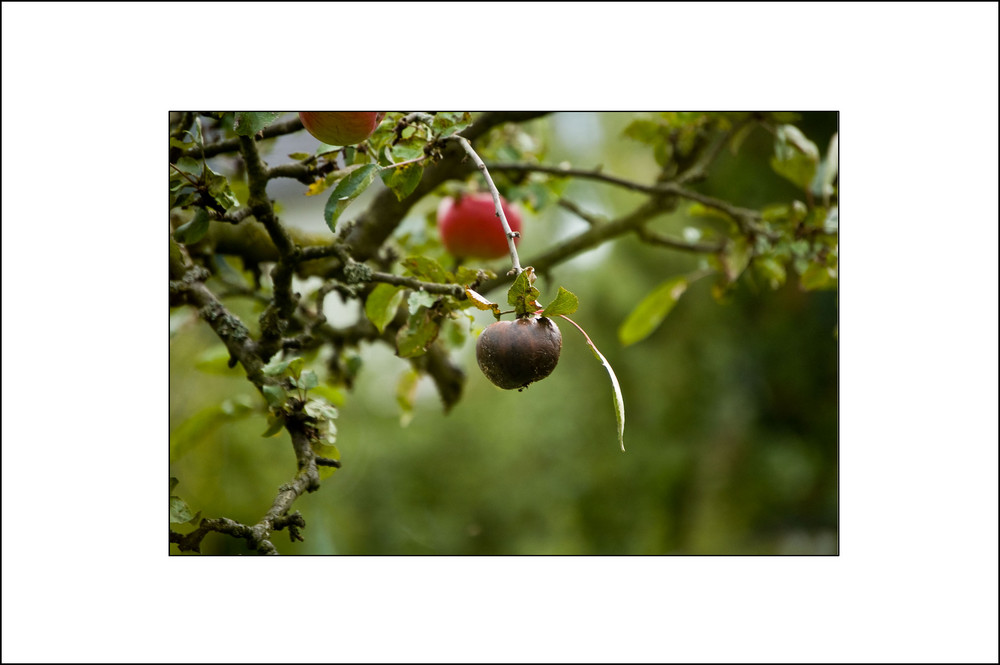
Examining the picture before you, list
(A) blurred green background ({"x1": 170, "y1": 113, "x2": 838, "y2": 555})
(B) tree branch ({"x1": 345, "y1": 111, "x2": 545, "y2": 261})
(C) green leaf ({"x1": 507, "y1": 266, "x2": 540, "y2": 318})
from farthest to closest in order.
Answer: (A) blurred green background ({"x1": 170, "y1": 113, "x2": 838, "y2": 555})
(B) tree branch ({"x1": 345, "y1": 111, "x2": 545, "y2": 261})
(C) green leaf ({"x1": 507, "y1": 266, "x2": 540, "y2": 318})

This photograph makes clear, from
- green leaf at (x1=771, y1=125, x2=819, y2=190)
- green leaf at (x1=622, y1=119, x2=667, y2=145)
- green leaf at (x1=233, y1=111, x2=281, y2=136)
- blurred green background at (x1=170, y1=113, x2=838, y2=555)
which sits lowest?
blurred green background at (x1=170, y1=113, x2=838, y2=555)

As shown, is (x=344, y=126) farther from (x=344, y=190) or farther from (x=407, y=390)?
(x=407, y=390)

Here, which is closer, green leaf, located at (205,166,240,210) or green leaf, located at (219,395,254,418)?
green leaf, located at (205,166,240,210)

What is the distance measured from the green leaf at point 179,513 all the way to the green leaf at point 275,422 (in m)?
0.06

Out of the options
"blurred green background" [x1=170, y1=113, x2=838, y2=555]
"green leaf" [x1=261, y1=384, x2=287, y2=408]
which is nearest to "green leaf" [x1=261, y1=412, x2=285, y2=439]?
"green leaf" [x1=261, y1=384, x2=287, y2=408]

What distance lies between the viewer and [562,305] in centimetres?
39

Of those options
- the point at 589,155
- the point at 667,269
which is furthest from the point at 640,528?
the point at 589,155

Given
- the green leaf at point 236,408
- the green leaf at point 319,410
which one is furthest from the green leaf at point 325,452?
the green leaf at point 236,408

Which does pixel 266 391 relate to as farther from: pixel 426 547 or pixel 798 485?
pixel 798 485

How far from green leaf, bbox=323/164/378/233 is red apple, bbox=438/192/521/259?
29cm

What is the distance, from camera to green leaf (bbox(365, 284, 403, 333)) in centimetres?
51

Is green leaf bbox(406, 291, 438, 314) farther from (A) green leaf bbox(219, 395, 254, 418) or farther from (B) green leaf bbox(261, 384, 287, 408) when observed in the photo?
(A) green leaf bbox(219, 395, 254, 418)

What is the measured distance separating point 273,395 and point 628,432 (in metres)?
1.32

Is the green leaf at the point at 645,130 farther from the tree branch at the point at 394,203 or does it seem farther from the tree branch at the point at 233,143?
the tree branch at the point at 233,143
